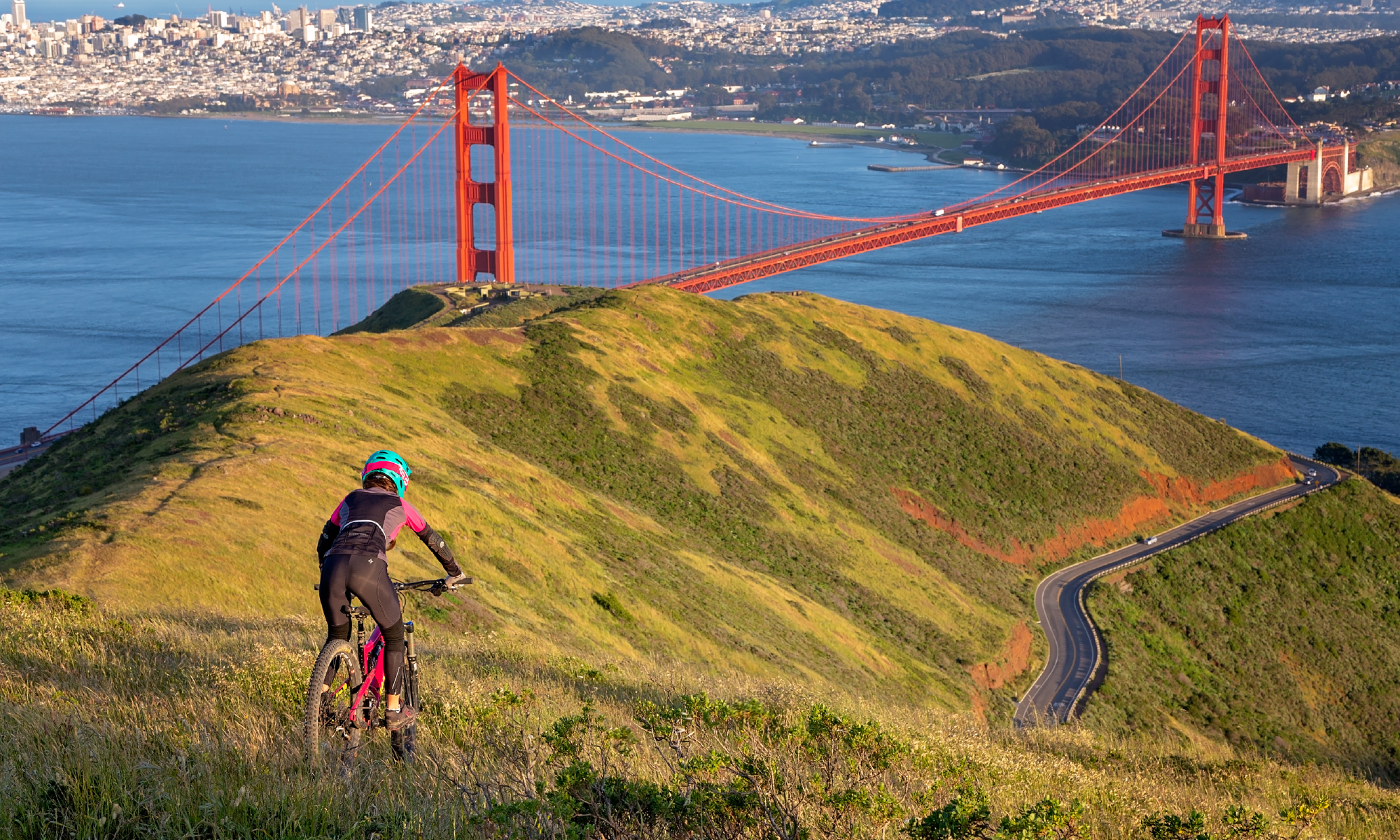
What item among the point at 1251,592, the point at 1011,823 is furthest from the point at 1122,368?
the point at 1011,823

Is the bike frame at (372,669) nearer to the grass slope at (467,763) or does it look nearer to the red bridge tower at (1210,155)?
the grass slope at (467,763)

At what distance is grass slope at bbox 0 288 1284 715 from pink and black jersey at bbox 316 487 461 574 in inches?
309

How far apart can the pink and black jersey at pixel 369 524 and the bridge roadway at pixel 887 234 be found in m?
58.3

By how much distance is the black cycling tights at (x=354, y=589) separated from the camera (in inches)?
283

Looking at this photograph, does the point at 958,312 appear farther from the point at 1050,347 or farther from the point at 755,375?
the point at 755,375

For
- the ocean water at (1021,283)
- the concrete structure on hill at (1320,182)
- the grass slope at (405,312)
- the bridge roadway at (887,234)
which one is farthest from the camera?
the concrete structure on hill at (1320,182)

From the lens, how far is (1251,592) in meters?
45.0

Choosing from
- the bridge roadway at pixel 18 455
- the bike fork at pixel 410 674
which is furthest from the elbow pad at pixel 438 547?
the bridge roadway at pixel 18 455

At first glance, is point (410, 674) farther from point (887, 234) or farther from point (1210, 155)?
point (1210, 155)

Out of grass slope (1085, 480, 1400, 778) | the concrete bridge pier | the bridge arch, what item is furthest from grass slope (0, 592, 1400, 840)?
the bridge arch

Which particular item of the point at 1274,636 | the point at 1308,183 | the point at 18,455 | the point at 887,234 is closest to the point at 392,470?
the point at 1274,636

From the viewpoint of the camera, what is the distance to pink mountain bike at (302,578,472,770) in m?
7.14

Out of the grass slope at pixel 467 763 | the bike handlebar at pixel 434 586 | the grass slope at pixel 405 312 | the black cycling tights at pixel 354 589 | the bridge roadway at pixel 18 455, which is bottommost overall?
the bridge roadway at pixel 18 455

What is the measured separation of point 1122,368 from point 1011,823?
7733 cm
